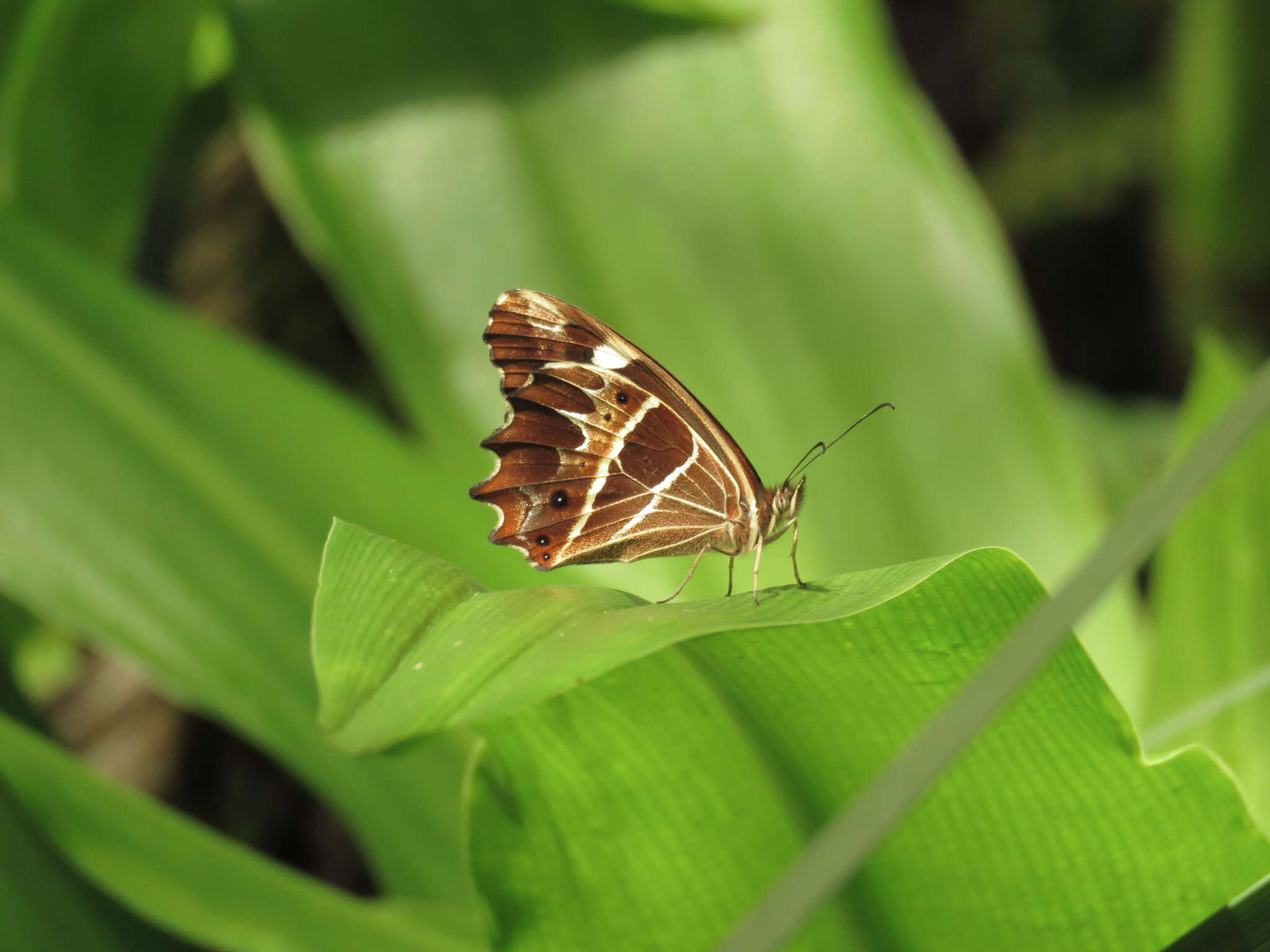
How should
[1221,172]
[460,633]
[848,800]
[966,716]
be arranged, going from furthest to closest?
[1221,172] < [848,800] < [460,633] < [966,716]

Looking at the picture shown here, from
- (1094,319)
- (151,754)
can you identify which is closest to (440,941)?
(151,754)

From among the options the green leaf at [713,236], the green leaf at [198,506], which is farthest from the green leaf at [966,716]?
the green leaf at [713,236]

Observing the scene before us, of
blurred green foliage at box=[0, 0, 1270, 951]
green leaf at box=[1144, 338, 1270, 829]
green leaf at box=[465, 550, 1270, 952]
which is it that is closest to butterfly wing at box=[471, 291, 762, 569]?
blurred green foliage at box=[0, 0, 1270, 951]

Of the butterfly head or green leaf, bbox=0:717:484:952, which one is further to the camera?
the butterfly head

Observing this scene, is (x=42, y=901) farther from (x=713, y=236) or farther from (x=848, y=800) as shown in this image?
(x=713, y=236)

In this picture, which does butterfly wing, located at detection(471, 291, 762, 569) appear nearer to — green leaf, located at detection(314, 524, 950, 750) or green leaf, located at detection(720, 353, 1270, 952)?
green leaf, located at detection(314, 524, 950, 750)

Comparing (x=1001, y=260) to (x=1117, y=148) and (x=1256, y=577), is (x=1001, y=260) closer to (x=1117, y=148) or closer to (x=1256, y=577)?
(x=1256, y=577)

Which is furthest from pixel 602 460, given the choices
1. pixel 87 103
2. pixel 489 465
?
pixel 87 103
